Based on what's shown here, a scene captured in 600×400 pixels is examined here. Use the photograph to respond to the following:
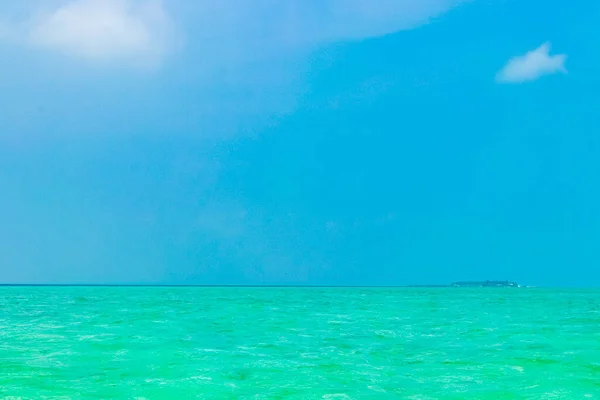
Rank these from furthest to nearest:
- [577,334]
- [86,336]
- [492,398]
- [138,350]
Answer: [577,334]
[86,336]
[138,350]
[492,398]

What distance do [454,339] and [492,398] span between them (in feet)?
37.3

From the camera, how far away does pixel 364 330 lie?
1209 inches

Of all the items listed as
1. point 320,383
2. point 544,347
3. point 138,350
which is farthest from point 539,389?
point 138,350

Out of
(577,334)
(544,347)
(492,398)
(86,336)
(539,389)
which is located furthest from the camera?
(577,334)

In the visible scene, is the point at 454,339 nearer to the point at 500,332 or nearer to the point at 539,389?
the point at 500,332

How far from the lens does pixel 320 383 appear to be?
56.2 ft

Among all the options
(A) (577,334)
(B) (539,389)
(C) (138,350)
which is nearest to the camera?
(B) (539,389)

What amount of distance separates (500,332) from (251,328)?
10.5 m

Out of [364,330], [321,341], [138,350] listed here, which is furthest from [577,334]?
[138,350]

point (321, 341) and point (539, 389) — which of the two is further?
point (321, 341)

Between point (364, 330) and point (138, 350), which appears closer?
point (138, 350)

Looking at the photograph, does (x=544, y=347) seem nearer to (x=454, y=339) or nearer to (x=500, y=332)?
(x=454, y=339)

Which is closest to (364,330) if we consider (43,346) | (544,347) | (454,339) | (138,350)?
(454,339)

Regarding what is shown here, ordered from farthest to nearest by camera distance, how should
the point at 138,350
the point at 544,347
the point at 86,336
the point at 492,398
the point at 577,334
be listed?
1. the point at 577,334
2. the point at 86,336
3. the point at 544,347
4. the point at 138,350
5. the point at 492,398
